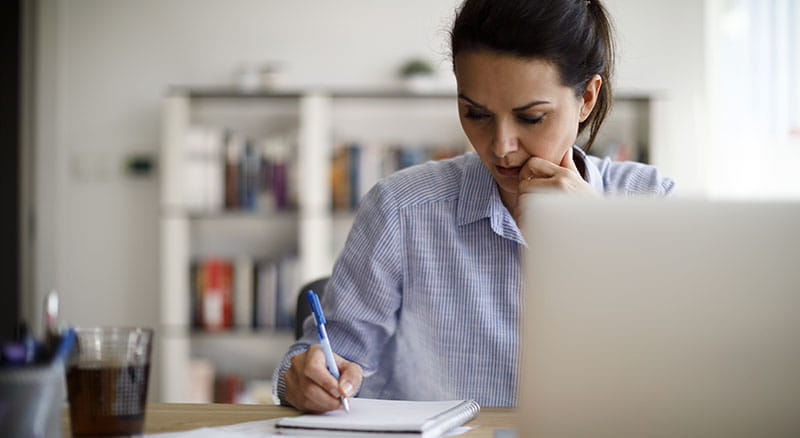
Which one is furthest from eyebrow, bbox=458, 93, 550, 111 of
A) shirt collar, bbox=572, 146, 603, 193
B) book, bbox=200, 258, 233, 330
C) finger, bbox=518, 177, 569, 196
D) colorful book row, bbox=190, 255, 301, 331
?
book, bbox=200, 258, 233, 330

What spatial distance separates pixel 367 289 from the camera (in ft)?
4.56

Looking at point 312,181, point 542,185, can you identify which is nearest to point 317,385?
point 542,185

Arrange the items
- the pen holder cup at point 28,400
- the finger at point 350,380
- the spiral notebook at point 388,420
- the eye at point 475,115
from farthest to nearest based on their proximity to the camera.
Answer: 1. the eye at point 475,115
2. the finger at point 350,380
3. the spiral notebook at point 388,420
4. the pen holder cup at point 28,400

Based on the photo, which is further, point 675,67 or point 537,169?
point 675,67

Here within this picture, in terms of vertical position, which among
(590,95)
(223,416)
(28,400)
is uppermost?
(590,95)

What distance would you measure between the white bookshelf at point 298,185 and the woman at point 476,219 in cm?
216

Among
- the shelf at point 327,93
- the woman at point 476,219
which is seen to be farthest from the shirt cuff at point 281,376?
the shelf at point 327,93

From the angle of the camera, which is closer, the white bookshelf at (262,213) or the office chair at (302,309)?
the office chair at (302,309)

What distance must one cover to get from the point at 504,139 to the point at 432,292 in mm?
293

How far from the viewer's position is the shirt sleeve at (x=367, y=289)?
137 centimetres

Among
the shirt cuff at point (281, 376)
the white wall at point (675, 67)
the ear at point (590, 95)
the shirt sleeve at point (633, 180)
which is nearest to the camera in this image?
the shirt cuff at point (281, 376)

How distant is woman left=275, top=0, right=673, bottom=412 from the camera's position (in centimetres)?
130

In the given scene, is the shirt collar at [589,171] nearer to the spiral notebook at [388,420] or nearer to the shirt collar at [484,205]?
the shirt collar at [484,205]

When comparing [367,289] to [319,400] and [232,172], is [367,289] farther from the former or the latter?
[232,172]
